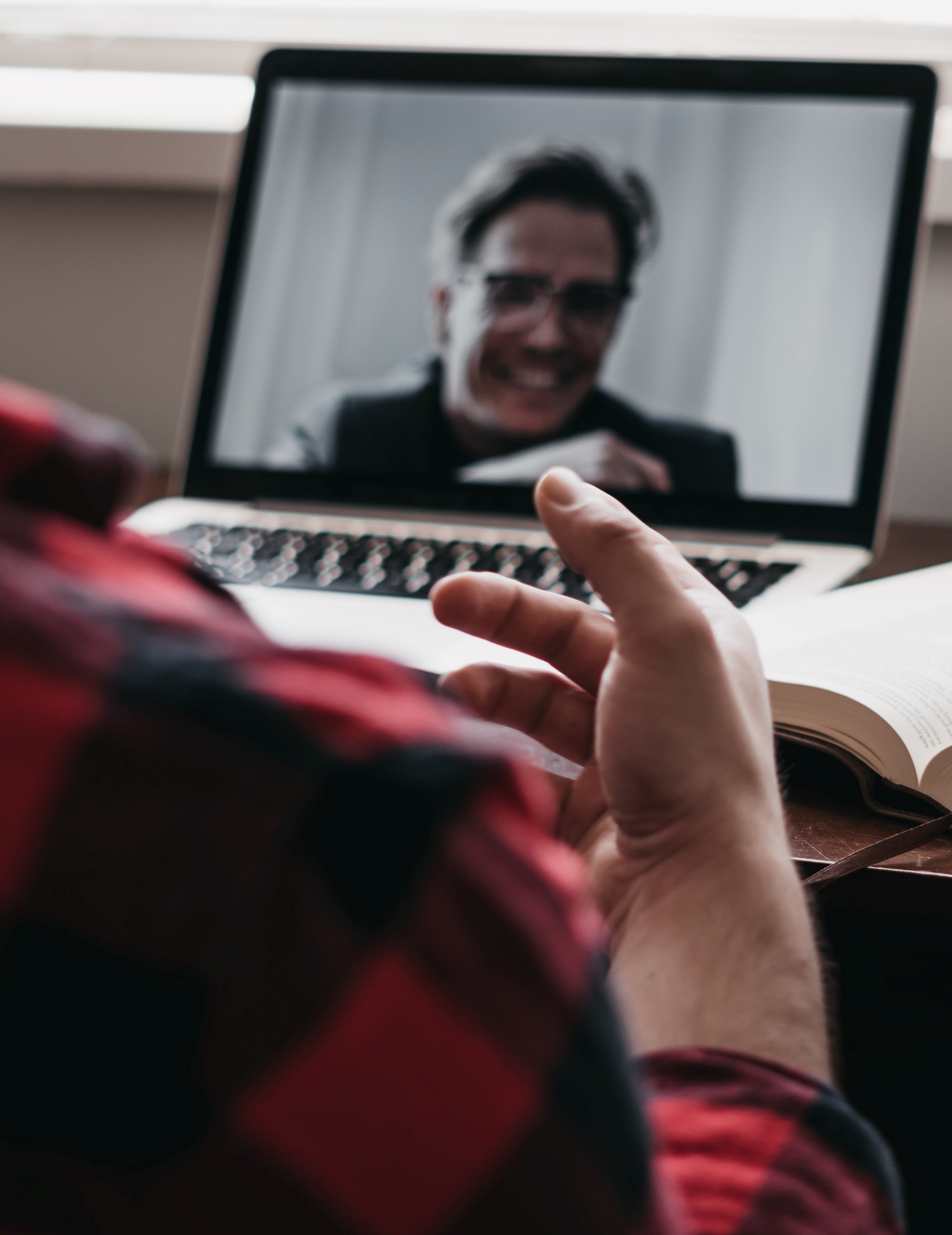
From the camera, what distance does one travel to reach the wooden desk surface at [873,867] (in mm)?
367

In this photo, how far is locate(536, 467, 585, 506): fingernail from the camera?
14.2 inches

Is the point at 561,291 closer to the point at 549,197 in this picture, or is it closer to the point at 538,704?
the point at 549,197

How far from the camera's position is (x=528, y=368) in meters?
0.80

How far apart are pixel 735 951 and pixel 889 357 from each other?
0.55m

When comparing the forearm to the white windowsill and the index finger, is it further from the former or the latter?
the white windowsill

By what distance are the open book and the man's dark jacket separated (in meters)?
0.24

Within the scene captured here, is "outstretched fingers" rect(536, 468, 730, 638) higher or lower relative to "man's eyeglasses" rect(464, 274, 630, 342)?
lower

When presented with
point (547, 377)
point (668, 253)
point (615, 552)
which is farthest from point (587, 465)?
point (615, 552)

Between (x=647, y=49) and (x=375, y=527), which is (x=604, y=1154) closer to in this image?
(x=375, y=527)

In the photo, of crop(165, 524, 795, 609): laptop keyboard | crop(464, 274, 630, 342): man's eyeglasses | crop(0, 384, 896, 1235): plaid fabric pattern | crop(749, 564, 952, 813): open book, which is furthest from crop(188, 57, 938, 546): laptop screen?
crop(0, 384, 896, 1235): plaid fabric pattern

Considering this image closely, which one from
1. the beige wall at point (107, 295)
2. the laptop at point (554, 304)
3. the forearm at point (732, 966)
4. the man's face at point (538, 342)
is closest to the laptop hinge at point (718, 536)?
the laptop at point (554, 304)

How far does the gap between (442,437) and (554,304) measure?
13 centimetres

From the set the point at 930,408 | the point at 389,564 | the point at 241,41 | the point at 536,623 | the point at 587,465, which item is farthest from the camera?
the point at 241,41

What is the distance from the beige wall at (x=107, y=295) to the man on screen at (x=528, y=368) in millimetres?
379
